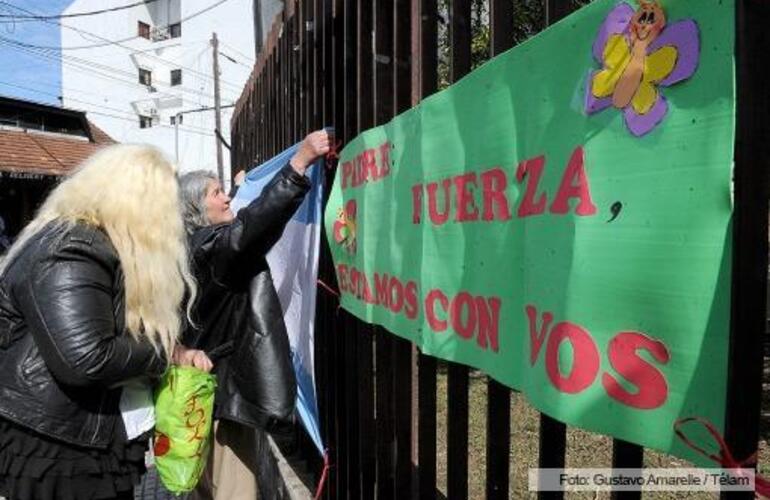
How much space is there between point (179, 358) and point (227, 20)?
34.6 m

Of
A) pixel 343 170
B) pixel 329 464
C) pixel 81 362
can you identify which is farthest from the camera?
pixel 329 464

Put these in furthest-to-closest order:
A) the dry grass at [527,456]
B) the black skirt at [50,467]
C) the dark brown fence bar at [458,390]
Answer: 1. the dry grass at [527,456]
2. the black skirt at [50,467]
3. the dark brown fence bar at [458,390]

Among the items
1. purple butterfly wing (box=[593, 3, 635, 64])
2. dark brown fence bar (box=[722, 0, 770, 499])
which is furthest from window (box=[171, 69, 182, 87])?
dark brown fence bar (box=[722, 0, 770, 499])

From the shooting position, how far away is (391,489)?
8.37 ft

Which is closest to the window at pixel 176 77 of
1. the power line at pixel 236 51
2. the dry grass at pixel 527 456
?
the power line at pixel 236 51

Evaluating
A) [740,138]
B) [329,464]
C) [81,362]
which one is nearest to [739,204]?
[740,138]

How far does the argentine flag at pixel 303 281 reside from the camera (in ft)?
9.65

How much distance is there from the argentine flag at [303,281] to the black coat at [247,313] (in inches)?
10.7

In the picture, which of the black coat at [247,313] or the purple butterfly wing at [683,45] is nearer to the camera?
the purple butterfly wing at [683,45]

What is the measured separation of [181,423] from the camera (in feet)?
7.52

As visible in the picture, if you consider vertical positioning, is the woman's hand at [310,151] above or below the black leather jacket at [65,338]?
above

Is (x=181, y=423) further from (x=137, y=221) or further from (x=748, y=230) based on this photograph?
(x=748, y=230)

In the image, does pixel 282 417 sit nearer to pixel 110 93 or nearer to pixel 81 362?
pixel 81 362

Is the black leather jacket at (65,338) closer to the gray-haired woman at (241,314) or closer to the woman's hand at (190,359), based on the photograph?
the woman's hand at (190,359)
